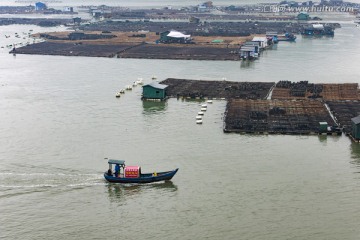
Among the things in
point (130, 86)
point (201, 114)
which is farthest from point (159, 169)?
point (130, 86)

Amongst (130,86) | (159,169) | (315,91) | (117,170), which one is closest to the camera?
(117,170)

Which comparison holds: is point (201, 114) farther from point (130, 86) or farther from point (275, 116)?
point (130, 86)

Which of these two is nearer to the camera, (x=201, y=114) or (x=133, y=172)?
(x=133, y=172)

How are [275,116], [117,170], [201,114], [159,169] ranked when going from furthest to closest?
[201,114], [275,116], [159,169], [117,170]

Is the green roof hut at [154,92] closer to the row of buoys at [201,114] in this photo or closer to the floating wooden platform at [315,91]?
the row of buoys at [201,114]

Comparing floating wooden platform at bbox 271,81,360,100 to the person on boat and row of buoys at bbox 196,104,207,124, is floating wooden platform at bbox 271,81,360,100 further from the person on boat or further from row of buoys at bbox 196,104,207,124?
the person on boat

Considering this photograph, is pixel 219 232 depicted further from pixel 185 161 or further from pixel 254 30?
pixel 254 30

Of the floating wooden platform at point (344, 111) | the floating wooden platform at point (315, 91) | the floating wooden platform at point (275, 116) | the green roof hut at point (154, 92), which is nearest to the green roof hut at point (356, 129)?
the floating wooden platform at point (344, 111)

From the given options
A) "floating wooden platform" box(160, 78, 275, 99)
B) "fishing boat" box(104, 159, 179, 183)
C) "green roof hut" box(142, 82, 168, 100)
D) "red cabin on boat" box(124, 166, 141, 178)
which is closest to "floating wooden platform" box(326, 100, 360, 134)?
"floating wooden platform" box(160, 78, 275, 99)

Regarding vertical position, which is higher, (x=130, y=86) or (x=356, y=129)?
(x=130, y=86)
